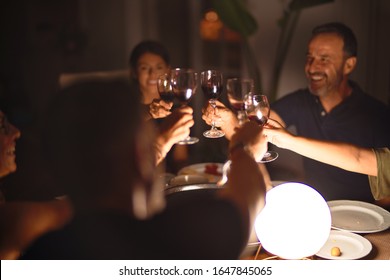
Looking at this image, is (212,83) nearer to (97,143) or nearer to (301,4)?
(97,143)

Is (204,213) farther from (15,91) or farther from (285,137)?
(15,91)

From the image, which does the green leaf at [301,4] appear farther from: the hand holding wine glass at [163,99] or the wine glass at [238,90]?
the hand holding wine glass at [163,99]

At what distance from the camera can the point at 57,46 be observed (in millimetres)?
2730

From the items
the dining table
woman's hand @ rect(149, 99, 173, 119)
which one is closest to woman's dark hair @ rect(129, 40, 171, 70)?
woman's hand @ rect(149, 99, 173, 119)

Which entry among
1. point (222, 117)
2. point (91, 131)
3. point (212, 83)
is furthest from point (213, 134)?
point (91, 131)

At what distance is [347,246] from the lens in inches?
47.9

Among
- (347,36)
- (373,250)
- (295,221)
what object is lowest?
(373,250)

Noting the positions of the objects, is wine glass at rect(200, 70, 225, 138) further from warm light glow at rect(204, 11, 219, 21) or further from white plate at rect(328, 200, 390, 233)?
warm light glow at rect(204, 11, 219, 21)

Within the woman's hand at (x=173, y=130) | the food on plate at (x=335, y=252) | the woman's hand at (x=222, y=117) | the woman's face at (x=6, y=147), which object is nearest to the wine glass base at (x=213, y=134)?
the woman's hand at (x=222, y=117)

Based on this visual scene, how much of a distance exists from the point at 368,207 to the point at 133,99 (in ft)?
2.81

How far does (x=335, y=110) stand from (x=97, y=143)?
119cm

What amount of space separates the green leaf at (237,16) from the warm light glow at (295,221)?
1.27m

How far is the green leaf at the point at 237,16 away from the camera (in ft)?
7.14

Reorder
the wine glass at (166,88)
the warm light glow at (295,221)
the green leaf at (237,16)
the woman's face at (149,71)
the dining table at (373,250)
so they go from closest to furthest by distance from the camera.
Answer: the warm light glow at (295,221)
the dining table at (373,250)
the wine glass at (166,88)
the woman's face at (149,71)
the green leaf at (237,16)
